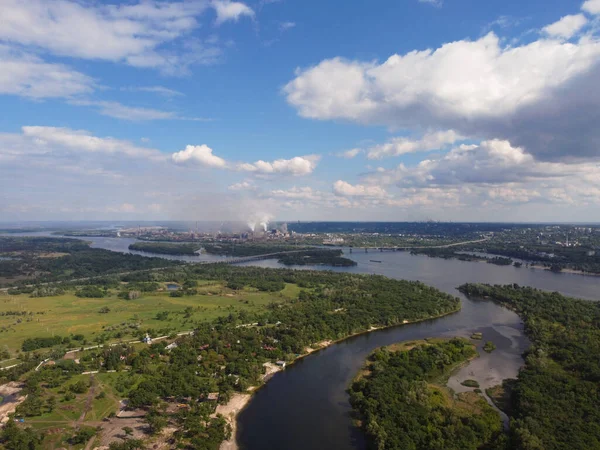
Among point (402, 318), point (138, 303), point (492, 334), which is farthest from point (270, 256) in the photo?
point (492, 334)

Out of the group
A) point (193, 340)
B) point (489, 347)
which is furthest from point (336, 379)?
point (489, 347)

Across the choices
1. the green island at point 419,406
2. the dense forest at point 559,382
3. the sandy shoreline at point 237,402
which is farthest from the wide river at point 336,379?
the dense forest at point 559,382

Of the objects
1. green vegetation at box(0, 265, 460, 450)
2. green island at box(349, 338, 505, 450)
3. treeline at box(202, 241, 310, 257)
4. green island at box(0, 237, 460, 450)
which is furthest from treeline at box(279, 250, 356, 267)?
green island at box(349, 338, 505, 450)

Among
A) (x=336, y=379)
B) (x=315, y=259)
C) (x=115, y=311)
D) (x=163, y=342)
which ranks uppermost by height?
(x=315, y=259)

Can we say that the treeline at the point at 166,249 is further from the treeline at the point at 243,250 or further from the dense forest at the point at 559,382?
the dense forest at the point at 559,382

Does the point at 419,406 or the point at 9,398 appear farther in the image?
the point at 9,398

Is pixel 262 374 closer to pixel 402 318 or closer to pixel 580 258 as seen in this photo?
pixel 402 318

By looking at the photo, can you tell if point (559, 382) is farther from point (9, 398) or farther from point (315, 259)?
point (315, 259)
